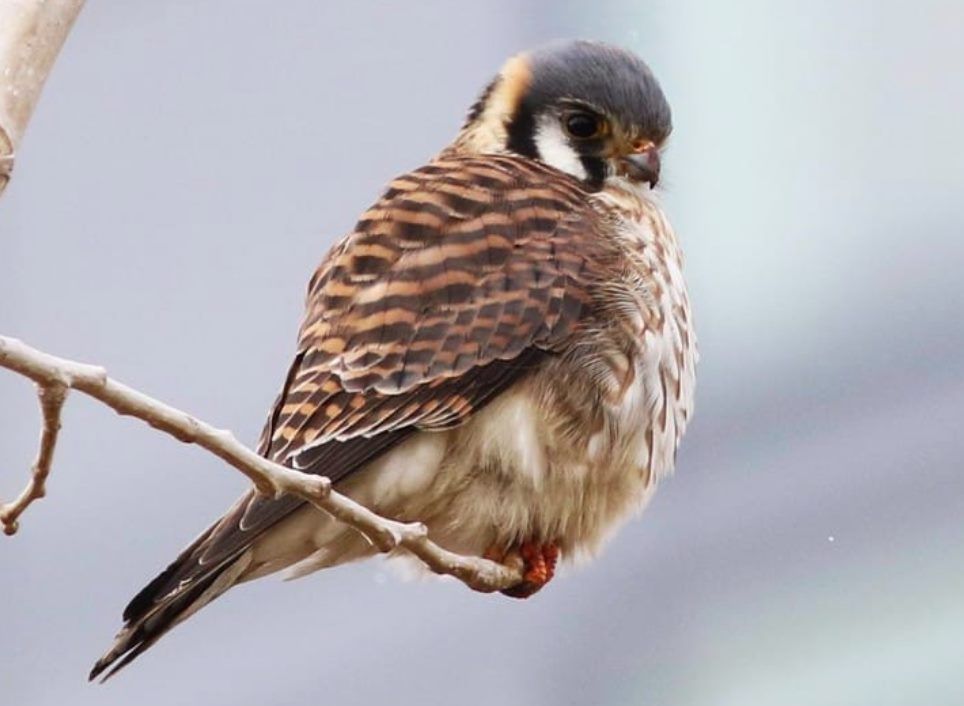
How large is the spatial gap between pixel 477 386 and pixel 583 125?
0.58 metres

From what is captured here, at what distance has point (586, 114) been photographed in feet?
11.2

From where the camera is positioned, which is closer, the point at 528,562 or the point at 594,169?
the point at 528,562

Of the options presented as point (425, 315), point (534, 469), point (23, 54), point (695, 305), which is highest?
point (23, 54)

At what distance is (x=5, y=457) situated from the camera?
7.17m

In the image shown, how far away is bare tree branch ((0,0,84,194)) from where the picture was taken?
7.78 ft

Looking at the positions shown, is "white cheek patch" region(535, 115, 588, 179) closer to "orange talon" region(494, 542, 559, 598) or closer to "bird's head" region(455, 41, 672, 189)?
"bird's head" region(455, 41, 672, 189)

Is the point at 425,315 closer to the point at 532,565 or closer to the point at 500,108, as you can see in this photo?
the point at 532,565

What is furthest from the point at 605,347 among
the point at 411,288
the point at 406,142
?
the point at 406,142

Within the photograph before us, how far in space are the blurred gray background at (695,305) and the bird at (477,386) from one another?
3.18 m

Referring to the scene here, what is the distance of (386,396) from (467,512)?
0.57 feet

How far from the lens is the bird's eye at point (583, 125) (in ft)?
11.1

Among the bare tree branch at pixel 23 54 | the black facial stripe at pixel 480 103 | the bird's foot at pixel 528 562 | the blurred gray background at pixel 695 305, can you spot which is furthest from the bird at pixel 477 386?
the blurred gray background at pixel 695 305

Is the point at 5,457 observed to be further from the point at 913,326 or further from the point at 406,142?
the point at 913,326

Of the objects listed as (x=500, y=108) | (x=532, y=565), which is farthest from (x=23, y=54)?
(x=500, y=108)
